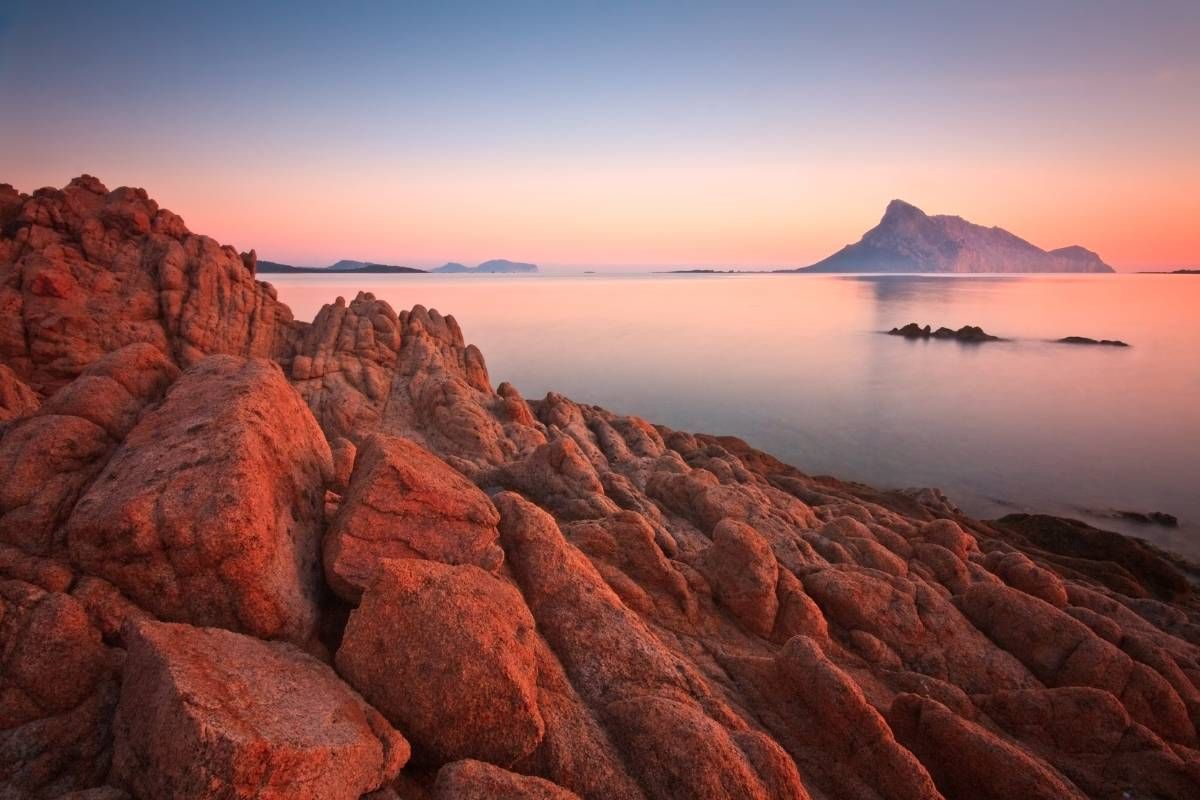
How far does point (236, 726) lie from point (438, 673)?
3161mm

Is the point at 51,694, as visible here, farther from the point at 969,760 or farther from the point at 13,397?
the point at 969,760

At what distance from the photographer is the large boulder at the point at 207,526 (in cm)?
1000

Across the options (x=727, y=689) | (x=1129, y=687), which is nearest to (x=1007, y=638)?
(x=1129, y=687)

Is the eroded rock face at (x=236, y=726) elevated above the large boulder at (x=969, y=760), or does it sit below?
above

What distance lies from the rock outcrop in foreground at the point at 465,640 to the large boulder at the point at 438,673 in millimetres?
44

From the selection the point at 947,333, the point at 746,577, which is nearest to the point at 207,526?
the point at 746,577

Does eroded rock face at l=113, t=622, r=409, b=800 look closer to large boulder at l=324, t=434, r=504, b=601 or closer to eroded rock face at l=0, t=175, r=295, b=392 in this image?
large boulder at l=324, t=434, r=504, b=601

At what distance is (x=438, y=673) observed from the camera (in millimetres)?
9664

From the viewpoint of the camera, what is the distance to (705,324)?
163m

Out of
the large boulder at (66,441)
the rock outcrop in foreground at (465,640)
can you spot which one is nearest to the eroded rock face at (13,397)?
the rock outcrop in foreground at (465,640)

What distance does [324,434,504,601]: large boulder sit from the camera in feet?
38.5

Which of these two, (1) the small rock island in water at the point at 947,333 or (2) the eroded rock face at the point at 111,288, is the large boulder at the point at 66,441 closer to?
(2) the eroded rock face at the point at 111,288

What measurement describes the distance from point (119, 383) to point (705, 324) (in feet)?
513

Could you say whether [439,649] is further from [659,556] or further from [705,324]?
[705,324]
